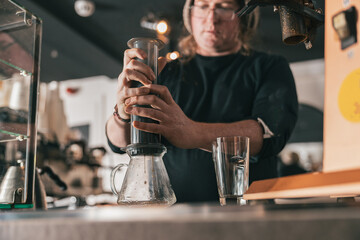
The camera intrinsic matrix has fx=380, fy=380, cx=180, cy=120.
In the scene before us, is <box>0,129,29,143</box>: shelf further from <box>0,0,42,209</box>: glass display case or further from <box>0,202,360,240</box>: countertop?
<box>0,202,360,240</box>: countertop

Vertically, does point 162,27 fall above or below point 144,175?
above

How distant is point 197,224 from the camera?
229mm

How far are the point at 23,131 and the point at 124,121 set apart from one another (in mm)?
264

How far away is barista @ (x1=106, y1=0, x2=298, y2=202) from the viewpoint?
36.1 inches

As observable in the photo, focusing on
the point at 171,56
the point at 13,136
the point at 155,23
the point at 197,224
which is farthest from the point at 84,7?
the point at 197,224

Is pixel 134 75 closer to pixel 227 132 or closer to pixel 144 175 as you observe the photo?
pixel 144 175

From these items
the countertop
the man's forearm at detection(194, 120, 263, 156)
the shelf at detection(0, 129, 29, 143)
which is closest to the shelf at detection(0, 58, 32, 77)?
the shelf at detection(0, 129, 29, 143)

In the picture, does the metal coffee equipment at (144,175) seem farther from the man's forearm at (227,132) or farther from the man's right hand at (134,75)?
the man's forearm at (227,132)

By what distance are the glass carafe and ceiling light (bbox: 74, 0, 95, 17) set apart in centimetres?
269

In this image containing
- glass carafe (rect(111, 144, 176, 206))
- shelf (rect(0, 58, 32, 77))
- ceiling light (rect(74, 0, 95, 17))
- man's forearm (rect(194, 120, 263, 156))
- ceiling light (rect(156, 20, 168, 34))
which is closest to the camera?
glass carafe (rect(111, 144, 176, 206))

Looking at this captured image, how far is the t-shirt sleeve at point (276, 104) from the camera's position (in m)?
0.99

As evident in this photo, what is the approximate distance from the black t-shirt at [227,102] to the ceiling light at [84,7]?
2.15m

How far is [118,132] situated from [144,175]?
0.80 feet

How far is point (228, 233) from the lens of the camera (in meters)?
0.22
